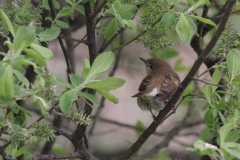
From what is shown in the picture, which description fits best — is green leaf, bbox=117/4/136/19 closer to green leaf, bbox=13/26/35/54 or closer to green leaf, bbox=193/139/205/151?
green leaf, bbox=13/26/35/54

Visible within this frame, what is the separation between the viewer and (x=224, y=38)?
1.72 metres

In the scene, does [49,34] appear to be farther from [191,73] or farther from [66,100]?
[191,73]

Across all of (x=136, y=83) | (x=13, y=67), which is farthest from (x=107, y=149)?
(x=13, y=67)

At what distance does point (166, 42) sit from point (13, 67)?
3.32ft

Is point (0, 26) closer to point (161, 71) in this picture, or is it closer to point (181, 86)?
point (181, 86)

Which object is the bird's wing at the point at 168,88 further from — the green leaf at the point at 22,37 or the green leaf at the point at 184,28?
the green leaf at the point at 22,37

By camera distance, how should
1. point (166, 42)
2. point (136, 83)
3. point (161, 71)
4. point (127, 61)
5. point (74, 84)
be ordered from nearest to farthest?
1. point (74, 84)
2. point (166, 42)
3. point (161, 71)
4. point (127, 61)
5. point (136, 83)

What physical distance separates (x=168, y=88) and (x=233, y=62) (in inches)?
51.0

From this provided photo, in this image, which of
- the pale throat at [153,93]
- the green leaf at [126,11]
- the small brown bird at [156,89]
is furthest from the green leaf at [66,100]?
the pale throat at [153,93]

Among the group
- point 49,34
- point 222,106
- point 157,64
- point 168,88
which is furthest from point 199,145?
point 157,64

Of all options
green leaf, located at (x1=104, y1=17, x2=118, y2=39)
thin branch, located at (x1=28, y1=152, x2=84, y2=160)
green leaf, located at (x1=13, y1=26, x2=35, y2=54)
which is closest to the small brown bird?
thin branch, located at (x1=28, y1=152, x2=84, y2=160)

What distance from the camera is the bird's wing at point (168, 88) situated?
8.31 ft

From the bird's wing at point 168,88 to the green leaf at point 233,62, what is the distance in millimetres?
1073

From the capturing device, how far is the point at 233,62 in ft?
4.71
